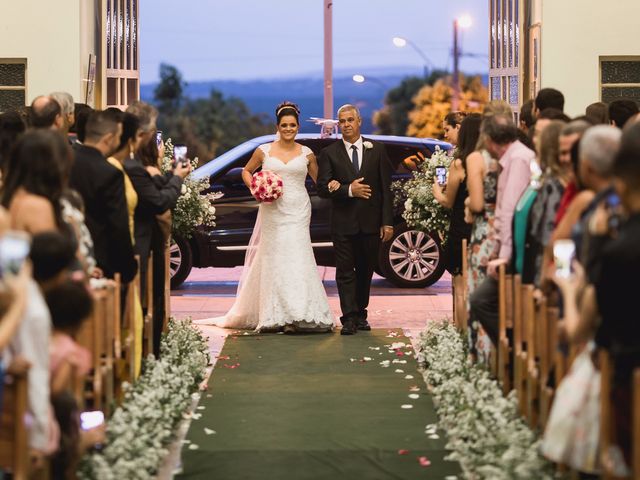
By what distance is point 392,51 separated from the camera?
13150 centimetres

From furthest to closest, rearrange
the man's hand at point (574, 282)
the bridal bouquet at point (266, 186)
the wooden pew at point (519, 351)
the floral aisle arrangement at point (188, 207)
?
the floral aisle arrangement at point (188, 207) < the bridal bouquet at point (266, 186) < the wooden pew at point (519, 351) < the man's hand at point (574, 282)

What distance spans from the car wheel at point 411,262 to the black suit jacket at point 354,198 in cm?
366

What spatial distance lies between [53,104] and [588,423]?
4788 mm

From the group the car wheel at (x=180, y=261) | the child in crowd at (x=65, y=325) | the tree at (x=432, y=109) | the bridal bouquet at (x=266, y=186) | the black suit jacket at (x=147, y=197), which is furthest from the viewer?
the tree at (x=432, y=109)

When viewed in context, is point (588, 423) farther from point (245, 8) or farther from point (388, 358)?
point (245, 8)

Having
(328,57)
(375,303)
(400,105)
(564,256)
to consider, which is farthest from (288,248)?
(400,105)

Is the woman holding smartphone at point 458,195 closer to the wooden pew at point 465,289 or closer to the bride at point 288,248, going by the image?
the wooden pew at point 465,289

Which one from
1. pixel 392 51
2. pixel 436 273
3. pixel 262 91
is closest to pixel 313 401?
pixel 436 273

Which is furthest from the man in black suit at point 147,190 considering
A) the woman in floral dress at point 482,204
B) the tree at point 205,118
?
the tree at point 205,118

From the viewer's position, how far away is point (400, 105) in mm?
76188

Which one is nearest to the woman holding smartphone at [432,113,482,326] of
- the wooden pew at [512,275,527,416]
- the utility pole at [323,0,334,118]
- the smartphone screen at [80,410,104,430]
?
the wooden pew at [512,275,527,416]

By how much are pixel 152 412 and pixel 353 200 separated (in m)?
5.36

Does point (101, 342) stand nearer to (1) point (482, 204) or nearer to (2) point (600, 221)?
(2) point (600, 221)

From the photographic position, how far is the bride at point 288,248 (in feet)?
43.5
